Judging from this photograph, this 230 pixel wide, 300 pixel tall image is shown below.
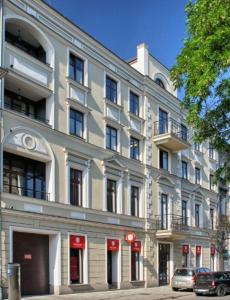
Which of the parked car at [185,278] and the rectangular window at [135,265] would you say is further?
the rectangular window at [135,265]

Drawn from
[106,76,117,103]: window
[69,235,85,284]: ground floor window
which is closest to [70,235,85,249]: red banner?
[69,235,85,284]: ground floor window

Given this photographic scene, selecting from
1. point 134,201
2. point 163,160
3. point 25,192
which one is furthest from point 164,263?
point 25,192

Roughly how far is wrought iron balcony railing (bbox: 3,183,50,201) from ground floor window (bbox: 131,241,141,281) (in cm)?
828

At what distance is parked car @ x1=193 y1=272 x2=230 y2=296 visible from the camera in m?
25.6

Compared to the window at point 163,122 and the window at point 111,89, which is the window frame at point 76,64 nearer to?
the window at point 111,89

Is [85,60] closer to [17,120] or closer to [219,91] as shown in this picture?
[17,120]

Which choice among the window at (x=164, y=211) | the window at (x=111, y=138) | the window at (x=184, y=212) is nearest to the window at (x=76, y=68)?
the window at (x=111, y=138)

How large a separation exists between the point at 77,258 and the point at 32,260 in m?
2.97

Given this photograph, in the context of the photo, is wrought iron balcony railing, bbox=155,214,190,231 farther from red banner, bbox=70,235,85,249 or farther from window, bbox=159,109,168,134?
red banner, bbox=70,235,85,249

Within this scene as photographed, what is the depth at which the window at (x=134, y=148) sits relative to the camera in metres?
30.7

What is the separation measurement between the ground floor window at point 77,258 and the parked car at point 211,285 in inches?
245

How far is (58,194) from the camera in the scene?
2370cm

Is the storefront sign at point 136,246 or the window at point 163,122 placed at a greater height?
the window at point 163,122

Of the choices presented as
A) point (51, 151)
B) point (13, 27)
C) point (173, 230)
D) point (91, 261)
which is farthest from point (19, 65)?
point (173, 230)
